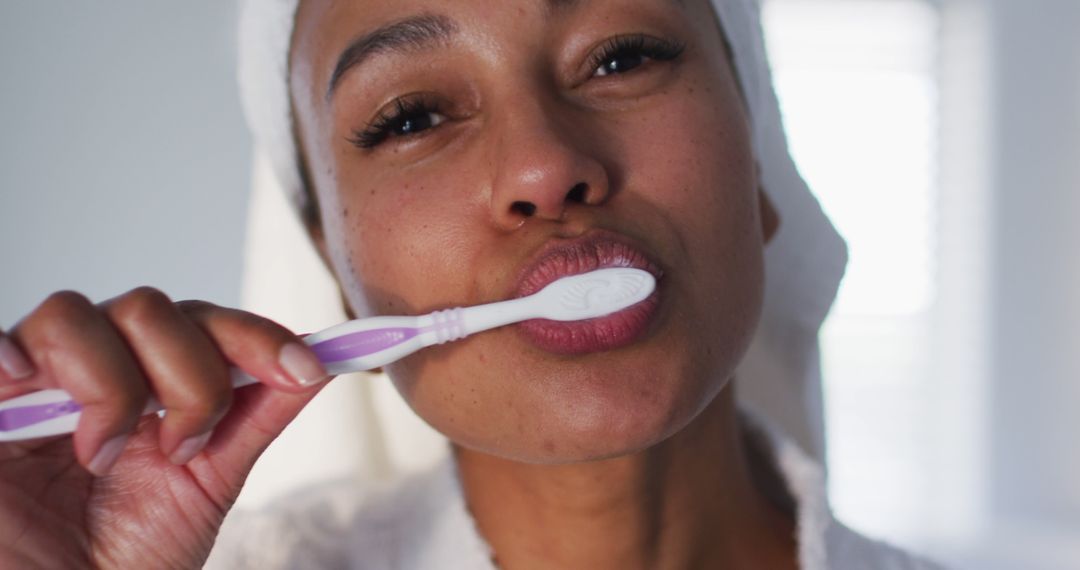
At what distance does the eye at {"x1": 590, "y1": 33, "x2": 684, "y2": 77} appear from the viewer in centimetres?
66

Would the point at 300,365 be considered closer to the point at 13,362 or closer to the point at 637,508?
the point at 13,362

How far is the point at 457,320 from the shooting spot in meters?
0.56

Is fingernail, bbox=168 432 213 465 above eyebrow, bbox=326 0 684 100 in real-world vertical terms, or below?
below

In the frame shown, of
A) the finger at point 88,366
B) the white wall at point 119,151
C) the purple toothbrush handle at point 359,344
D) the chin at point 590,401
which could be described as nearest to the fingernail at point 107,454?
the finger at point 88,366

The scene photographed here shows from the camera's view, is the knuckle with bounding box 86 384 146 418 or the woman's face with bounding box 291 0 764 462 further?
the woman's face with bounding box 291 0 764 462

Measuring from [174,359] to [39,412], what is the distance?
81mm

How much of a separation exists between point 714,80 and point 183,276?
0.88 meters

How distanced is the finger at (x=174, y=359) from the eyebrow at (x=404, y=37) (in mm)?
250

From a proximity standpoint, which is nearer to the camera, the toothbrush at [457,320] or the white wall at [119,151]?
the toothbrush at [457,320]

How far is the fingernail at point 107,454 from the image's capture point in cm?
50

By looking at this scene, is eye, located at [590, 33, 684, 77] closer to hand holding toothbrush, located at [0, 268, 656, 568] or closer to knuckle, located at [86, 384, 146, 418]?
hand holding toothbrush, located at [0, 268, 656, 568]

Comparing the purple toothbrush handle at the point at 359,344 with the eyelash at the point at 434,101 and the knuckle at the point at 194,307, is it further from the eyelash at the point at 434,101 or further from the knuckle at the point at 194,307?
the eyelash at the point at 434,101

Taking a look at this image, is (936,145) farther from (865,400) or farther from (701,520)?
(701,520)

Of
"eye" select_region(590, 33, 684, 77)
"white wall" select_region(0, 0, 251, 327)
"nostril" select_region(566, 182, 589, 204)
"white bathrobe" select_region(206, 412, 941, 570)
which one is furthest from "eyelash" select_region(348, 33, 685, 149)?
"white wall" select_region(0, 0, 251, 327)
